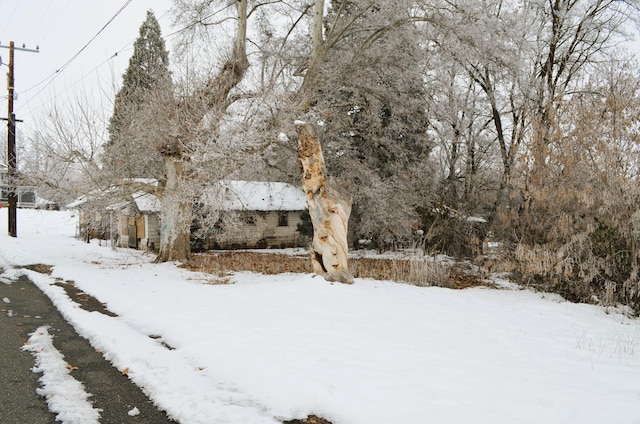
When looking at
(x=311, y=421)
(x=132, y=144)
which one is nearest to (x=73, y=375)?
(x=311, y=421)

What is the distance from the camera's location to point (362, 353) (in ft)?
19.4

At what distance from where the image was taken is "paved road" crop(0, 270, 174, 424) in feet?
13.3

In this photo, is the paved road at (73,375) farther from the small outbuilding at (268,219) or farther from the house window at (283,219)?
the house window at (283,219)

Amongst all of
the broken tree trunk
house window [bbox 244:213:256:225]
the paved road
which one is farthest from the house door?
the paved road

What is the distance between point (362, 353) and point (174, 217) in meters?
12.3

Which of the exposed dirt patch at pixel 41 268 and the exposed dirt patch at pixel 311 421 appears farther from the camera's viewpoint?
the exposed dirt patch at pixel 41 268

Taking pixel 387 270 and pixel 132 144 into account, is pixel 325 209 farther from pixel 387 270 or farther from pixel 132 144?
pixel 132 144

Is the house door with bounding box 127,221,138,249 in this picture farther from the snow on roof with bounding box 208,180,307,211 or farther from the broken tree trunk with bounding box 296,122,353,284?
the broken tree trunk with bounding box 296,122,353,284

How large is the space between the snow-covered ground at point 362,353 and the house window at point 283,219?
17144mm

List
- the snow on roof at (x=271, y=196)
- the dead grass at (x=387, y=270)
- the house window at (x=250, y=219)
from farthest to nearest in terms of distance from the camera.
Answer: the house window at (x=250, y=219) < the snow on roof at (x=271, y=196) < the dead grass at (x=387, y=270)

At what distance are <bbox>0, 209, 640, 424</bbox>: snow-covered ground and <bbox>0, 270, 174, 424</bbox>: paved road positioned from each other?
0.53 ft

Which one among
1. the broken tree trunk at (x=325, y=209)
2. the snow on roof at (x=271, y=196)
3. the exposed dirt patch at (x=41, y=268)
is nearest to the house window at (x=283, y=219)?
the snow on roof at (x=271, y=196)

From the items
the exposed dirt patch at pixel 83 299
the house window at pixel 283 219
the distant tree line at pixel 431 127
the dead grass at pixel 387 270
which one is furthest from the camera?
the house window at pixel 283 219

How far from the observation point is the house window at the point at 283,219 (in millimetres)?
28000
